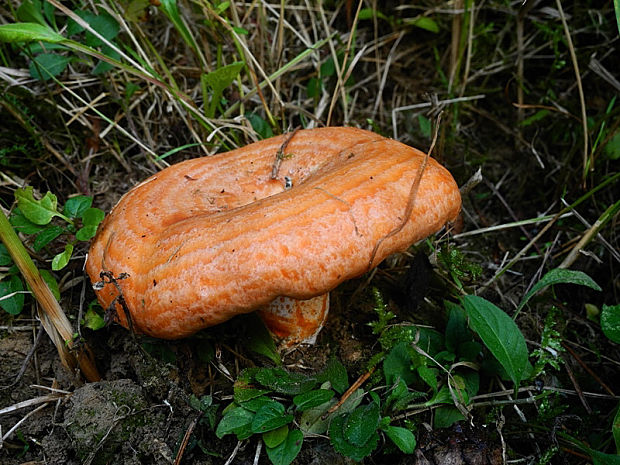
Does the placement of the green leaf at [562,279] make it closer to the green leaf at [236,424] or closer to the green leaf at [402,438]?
the green leaf at [402,438]

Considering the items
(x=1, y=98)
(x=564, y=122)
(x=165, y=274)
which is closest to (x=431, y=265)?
(x=165, y=274)

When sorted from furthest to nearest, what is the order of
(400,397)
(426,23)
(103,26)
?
(426,23)
(103,26)
(400,397)

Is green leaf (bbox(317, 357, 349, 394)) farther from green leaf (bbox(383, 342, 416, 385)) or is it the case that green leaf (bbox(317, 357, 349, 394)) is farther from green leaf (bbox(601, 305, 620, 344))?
green leaf (bbox(601, 305, 620, 344))

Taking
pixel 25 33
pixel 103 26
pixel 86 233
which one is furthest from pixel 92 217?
pixel 103 26

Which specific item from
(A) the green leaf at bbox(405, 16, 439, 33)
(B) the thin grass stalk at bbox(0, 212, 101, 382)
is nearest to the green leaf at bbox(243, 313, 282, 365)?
(B) the thin grass stalk at bbox(0, 212, 101, 382)

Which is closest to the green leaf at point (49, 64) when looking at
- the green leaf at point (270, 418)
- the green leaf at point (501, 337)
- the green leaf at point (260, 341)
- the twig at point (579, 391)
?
the green leaf at point (260, 341)

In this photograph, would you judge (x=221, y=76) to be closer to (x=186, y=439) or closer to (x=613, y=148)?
(x=186, y=439)

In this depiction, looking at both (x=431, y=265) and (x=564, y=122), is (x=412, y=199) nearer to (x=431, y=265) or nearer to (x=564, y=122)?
(x=431, y=265)
